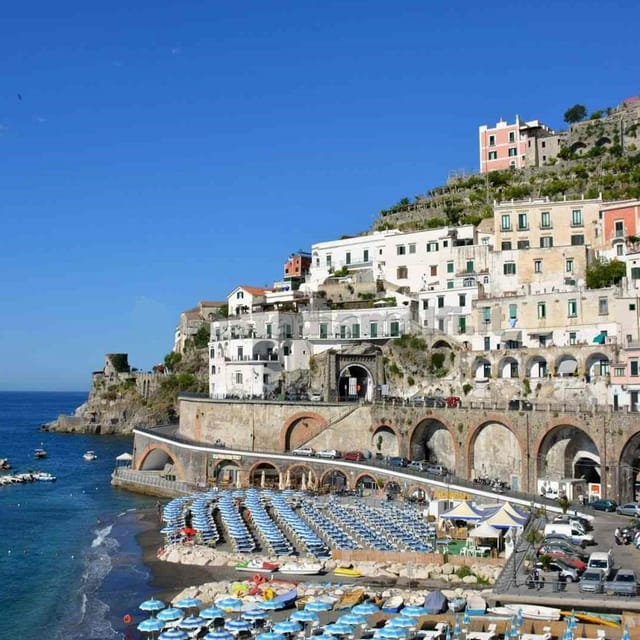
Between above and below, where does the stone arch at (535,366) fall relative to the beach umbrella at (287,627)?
above

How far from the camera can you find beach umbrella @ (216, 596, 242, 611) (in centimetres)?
3553

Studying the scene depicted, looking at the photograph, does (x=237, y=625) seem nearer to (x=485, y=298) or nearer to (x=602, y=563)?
(x=602, y=563)

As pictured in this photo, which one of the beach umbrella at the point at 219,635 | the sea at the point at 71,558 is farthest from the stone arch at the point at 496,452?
the beach umbrella at the point at 219,635

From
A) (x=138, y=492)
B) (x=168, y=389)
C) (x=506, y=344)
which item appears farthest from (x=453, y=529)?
(x=168, y=389)

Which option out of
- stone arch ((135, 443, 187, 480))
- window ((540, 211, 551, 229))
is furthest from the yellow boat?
window ((540, 211, 551, 229))

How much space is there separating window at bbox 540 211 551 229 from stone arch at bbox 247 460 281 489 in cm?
3165

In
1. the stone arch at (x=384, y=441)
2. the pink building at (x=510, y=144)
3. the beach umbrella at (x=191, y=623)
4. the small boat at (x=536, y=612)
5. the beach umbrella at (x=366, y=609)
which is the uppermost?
the pink building at (x=510, y=144)

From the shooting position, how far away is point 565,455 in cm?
5634

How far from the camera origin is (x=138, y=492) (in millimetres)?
74000

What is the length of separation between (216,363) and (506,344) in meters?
29.4

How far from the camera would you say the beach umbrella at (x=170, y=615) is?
34688 millimetres

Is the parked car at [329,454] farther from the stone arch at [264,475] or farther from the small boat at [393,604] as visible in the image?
the small boat at [393,604]

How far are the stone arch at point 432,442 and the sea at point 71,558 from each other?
69.9 feet

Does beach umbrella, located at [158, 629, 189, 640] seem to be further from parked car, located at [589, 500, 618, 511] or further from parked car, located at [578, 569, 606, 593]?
parked car, located at [589, 500, 618, 511]
